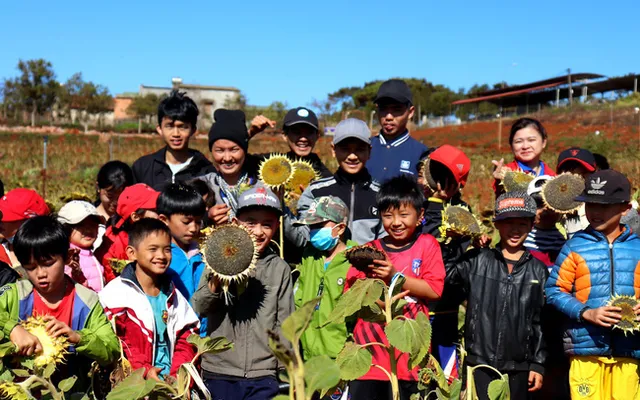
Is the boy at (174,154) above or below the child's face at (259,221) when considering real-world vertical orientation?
above

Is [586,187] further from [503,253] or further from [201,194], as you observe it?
[201,194]

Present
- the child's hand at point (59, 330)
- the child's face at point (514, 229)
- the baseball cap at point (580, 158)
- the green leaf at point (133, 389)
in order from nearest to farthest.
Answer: the green leaf at point (133, 389)
the child's hand at point (59, 330)
the child's face at point (514, 229)
the baseball cap at point (580, 158)

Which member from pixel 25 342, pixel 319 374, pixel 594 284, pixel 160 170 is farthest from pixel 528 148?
pixel 319 374

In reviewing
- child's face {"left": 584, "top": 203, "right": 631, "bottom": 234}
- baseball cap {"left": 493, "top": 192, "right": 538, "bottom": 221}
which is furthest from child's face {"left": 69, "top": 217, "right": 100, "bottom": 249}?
child's face {"left": 584, "top": 203, "right": 631, "bottom": 234}

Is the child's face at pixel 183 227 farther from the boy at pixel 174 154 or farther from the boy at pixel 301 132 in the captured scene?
the boy at pixel 301 132

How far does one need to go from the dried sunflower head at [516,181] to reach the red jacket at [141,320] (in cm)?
229

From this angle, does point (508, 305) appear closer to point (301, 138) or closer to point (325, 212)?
point (325, 212)

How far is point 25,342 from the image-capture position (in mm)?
2545

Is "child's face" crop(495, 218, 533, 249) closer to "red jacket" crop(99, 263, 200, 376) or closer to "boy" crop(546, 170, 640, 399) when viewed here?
"boy" crop(546, 170, 640, 399)

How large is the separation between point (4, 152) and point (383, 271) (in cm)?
2791

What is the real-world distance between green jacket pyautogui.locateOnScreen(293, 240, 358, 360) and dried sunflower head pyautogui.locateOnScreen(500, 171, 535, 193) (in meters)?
1.26

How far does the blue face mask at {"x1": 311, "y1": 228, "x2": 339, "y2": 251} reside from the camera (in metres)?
3.94

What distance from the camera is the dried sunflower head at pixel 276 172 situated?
388 cm

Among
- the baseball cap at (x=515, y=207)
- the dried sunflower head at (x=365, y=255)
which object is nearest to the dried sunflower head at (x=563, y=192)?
the baseball cap at (x=515, y=207)
